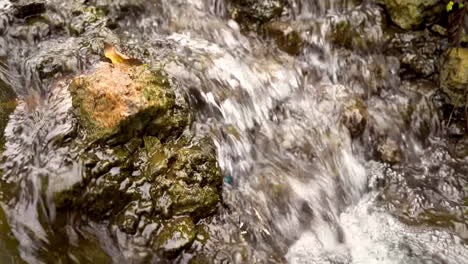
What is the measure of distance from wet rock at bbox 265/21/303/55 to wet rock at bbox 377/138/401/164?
162cm

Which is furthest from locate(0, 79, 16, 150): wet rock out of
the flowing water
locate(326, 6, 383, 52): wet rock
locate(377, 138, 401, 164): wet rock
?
locate(377, 138, 401, 164): wet rock

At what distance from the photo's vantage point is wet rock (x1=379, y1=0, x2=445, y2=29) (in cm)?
506

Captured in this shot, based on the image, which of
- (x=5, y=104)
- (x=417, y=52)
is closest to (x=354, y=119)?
(x=417, y=52)

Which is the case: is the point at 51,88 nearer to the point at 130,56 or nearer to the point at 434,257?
the point at 130,56

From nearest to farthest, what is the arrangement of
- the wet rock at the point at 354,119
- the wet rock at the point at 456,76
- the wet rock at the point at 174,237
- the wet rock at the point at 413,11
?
the wet rock at the point at 174,237, the wet rock at the point at 354,119, the wet rock at the point at 456,76, the wet rock at the point at 413,11

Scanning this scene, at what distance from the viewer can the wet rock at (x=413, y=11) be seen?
5.06 m

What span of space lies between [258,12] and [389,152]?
2.52 metres

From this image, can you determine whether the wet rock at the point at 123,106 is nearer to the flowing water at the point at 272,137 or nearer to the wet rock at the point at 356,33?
the flowing water at the point at 272,137

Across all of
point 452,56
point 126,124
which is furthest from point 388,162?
A: point 126,124

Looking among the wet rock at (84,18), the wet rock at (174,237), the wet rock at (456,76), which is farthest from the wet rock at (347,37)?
the wet rock at (174,237)

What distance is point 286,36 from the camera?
206 inches

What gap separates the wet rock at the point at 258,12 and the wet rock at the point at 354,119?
1.68 meters

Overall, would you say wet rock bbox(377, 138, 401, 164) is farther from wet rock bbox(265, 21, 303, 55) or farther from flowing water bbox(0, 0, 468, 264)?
wet rock bbox(265, 21, 303, 55)

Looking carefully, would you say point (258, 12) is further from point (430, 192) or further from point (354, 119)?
point (430, 192)
